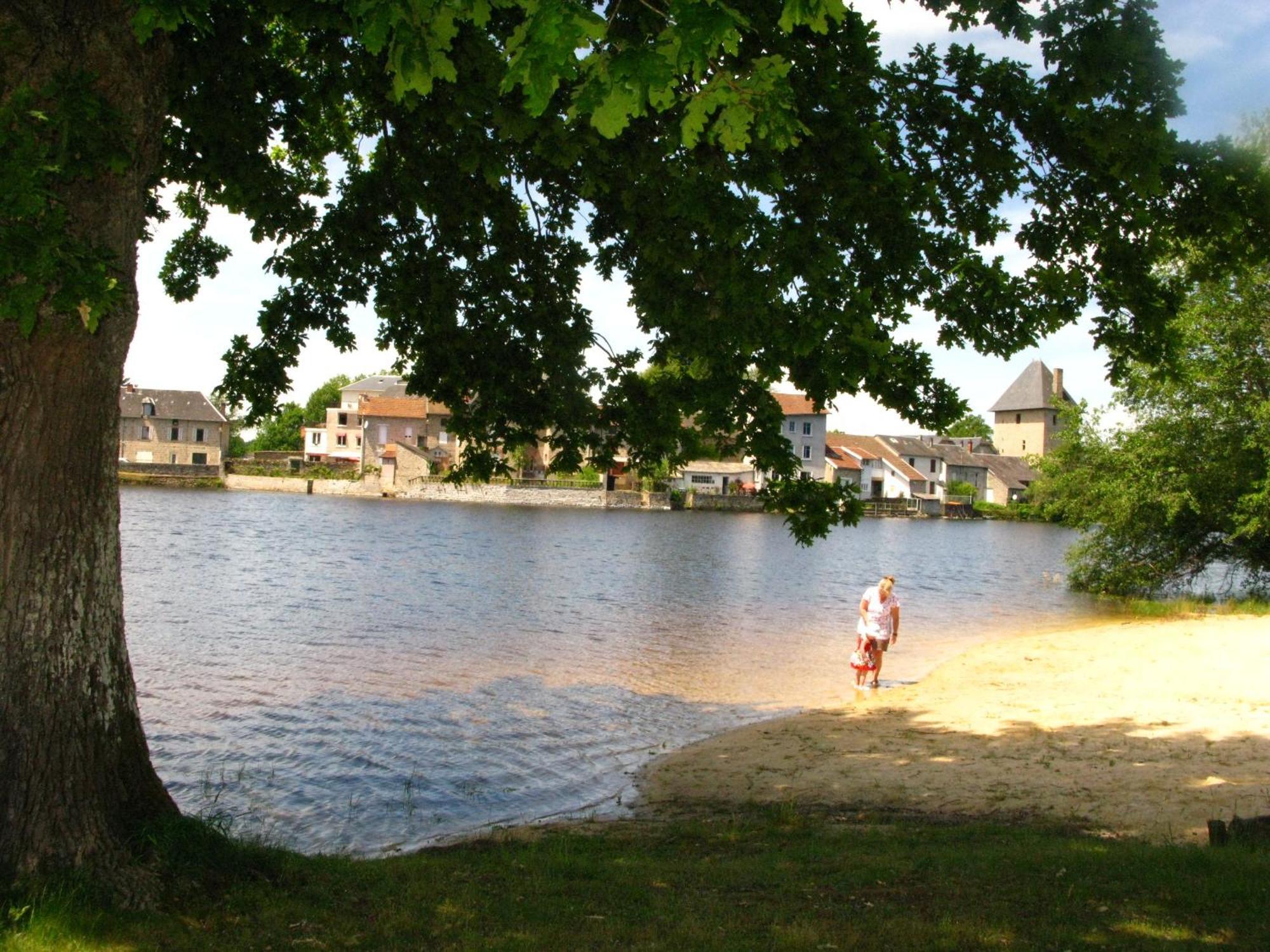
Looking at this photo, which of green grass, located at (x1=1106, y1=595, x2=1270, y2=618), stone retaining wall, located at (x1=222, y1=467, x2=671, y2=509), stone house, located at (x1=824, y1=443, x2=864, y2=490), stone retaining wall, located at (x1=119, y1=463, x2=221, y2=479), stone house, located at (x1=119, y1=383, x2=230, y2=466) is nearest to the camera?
green grass, located at (x1=1106, y1=595, x2=1270, y2=618)

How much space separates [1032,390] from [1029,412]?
2.91m

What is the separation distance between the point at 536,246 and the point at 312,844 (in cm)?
661

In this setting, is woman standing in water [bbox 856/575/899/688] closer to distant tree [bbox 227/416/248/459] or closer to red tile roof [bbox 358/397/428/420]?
red tile roof [bbox 358/397/428/420]

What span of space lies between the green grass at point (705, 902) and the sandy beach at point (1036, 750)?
2.09m

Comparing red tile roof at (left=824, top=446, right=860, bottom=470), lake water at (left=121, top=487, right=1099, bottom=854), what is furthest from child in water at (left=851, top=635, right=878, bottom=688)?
red tile roof at (left=824, top=446, right=860, bottom=470)

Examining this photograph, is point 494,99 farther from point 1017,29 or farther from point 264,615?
point 264,615

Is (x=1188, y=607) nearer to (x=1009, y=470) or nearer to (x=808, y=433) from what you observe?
(x=808, y=433)

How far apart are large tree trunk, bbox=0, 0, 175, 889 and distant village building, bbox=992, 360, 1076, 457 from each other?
418 ft

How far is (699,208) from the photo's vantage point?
23.2 ft

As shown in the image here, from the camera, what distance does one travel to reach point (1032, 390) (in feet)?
423

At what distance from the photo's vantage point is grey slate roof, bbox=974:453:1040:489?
403ft

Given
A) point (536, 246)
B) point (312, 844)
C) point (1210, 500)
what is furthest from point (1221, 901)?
point (1210, 500)

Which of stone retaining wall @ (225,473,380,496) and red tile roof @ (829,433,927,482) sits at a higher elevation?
red tile roof @ (829,433,927,482)

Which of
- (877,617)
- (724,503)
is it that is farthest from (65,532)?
(724,503)
